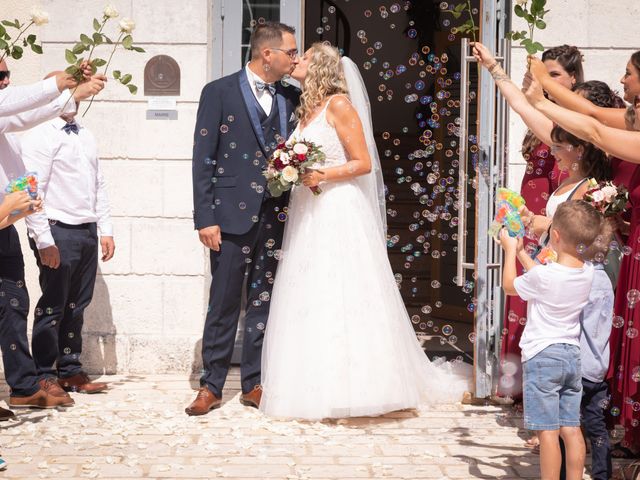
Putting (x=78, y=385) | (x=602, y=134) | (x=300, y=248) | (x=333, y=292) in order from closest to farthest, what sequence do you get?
(x=602, y=134) → (x=333, y=292) → (x=300, y=248) → (x=78, y=385)

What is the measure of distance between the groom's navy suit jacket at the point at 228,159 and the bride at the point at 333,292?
285 mm

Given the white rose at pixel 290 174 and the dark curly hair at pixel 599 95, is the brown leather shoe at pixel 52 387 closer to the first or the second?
the white rose at pixel 290 174

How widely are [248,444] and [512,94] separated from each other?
2390 millimetres

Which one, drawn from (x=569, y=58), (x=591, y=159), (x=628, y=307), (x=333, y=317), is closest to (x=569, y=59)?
(x=569, y=58)

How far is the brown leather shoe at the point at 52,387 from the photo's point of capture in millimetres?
6094

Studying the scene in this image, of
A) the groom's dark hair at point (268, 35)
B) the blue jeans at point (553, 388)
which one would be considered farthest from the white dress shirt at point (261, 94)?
the blue jeans at point (553, 388)

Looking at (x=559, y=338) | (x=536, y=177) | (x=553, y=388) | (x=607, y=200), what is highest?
(x=536, y=177)

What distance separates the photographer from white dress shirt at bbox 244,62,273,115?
607cm

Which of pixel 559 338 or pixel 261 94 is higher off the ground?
pixel 261 94

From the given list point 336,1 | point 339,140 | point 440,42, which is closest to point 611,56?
point 339,140

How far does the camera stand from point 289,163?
5574 mm

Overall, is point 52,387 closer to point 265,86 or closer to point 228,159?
point 228,159

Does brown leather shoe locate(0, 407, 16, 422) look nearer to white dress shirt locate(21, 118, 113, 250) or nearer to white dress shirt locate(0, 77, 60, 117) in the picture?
white dress shirt locate(21, 118, 113, 250)

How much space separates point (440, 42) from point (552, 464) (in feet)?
23.1
